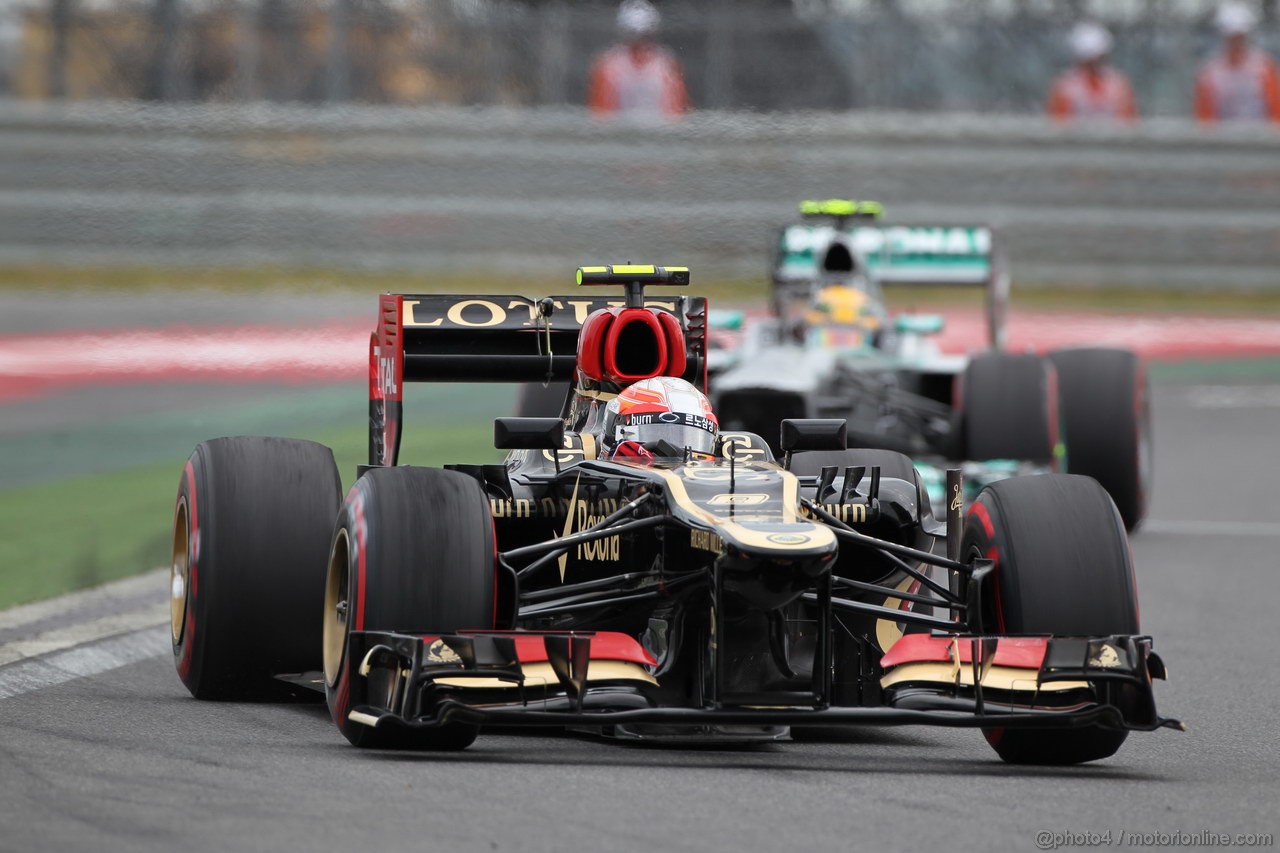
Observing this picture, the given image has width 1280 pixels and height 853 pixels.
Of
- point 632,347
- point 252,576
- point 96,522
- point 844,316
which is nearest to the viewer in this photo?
point 252,576

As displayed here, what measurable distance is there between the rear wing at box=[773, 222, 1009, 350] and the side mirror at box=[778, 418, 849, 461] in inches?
289

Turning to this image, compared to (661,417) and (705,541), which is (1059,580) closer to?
(705,541)

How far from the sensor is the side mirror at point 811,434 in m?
7.93

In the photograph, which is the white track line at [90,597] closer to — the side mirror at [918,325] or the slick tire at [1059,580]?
the slick tire at [1059,580]

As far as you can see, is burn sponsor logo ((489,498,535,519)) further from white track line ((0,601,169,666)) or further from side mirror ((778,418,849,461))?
white track line ((0,601,169,666))

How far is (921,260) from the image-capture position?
15656 millimetres

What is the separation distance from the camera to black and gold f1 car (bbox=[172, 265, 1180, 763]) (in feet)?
21.9

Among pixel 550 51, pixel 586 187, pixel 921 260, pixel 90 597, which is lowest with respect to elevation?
pixel 90 597

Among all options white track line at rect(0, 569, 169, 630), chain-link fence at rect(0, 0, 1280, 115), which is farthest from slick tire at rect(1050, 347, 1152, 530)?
chain-link fence at rect(0, 0, 1280, 115)

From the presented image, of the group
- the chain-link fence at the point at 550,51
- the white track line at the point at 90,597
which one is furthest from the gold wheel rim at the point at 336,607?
the chain-link fence at the point at 550,51

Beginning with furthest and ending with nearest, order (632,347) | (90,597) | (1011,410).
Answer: (1011,410) → (90,597) → (632,347)

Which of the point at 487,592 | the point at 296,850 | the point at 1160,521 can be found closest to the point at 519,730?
the point at 487,592

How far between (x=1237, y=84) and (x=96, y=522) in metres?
14.3

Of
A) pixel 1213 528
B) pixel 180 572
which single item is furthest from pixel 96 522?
pixel 1213 528
